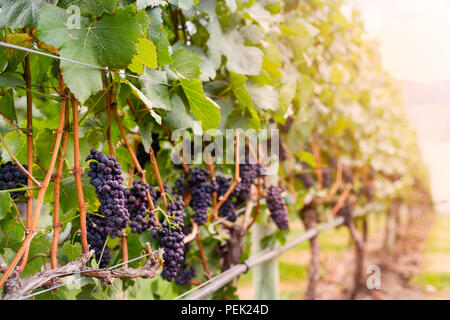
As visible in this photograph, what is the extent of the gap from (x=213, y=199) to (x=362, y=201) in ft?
13.1

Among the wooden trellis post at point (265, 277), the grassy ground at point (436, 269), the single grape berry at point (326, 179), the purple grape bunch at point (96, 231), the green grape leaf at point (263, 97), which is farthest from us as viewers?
the grassy ground at point (436, 269)

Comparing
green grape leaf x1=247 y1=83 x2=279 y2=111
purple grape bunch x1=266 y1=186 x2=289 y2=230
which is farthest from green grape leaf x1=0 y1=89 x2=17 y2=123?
purple grape bunch x1=266 y1=186 x2=289 y2=230

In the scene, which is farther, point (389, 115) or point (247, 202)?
point (389, 115)

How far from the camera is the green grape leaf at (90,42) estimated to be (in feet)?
2.87

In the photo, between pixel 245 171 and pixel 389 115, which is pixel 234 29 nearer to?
pixel 245 171

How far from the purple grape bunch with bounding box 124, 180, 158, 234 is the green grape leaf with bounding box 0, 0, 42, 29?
479 millimetres

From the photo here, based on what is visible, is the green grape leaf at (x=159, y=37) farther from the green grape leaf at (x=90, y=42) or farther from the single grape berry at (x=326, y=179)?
the single grape berry at (x=326, y=179)

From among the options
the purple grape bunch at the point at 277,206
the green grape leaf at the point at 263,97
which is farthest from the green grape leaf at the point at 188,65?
the purple grape bunch at the point at 277,206

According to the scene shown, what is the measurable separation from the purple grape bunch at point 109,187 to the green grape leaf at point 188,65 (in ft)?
1.36

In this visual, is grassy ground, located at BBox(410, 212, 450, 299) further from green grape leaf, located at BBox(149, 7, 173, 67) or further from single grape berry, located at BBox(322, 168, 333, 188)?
green grape leaf, located at BBox(149, 7, 173, 67)

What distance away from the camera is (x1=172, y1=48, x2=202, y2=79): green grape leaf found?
1.27 meters
